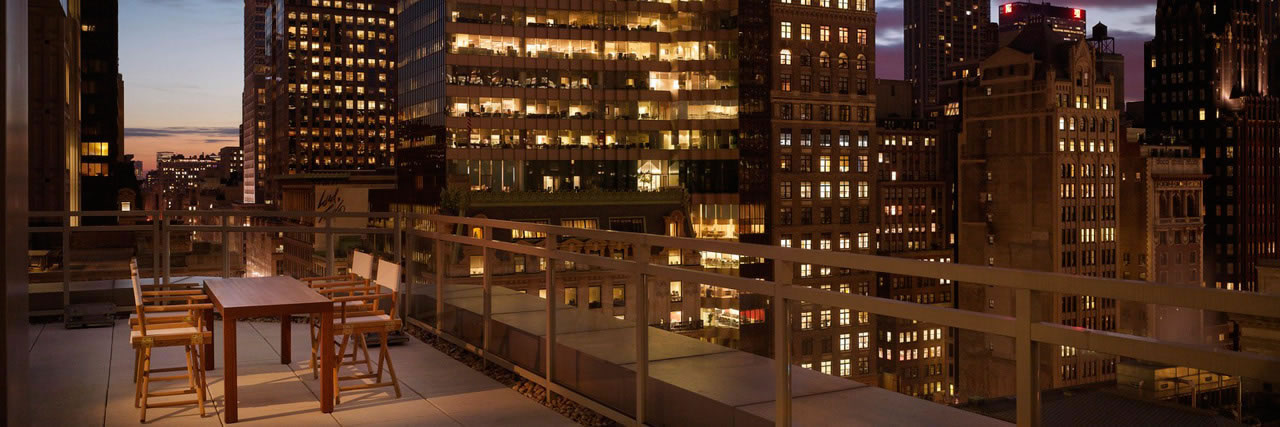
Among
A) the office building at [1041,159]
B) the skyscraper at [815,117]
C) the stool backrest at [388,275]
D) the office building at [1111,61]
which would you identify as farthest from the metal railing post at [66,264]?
the office building at [1111,61]

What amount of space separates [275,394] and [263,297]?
0.85 m

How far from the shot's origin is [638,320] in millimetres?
6527

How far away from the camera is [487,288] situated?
29.9 feet

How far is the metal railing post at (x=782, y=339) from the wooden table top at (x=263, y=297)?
393 centimetres

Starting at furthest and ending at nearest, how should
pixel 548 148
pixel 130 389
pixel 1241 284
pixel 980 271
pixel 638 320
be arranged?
pixel 1241 284 < pixel 548 148 < pixel 130 389 < pixel 638 320 < pixel 980 271

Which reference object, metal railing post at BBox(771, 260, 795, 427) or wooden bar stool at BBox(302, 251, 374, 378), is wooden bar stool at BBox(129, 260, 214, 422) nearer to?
wooden bar stool at BBox(302, 251, 374, 378)

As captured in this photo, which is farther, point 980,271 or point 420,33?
point 420,33

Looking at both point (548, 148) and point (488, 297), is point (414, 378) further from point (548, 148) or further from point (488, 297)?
point (548, 148)

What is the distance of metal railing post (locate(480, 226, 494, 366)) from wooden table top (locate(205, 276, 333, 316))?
160 cm

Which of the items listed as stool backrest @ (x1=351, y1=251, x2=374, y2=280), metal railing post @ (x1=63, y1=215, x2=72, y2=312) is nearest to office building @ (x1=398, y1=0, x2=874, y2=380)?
metal railing post @ (x1=63, y1=215, x2=72, y2=312)

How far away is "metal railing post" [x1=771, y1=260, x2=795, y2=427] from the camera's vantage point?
508 cm

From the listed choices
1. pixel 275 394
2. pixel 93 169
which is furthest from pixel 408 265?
pixel 93 169

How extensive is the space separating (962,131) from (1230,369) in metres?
149

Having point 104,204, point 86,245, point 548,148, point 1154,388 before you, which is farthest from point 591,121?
point 1154,388
